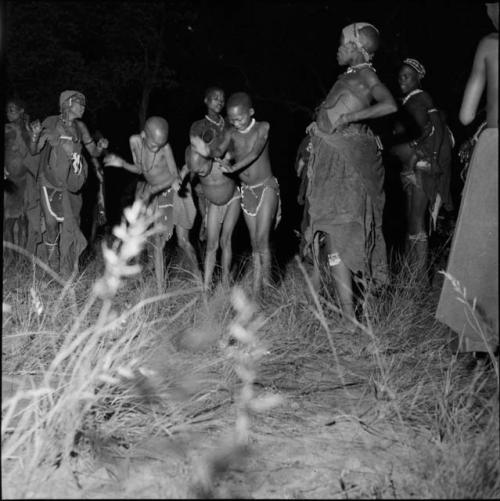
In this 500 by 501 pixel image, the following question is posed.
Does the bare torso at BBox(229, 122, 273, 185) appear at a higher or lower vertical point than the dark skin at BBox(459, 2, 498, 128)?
lower

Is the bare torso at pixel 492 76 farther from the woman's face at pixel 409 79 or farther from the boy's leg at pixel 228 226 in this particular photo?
the woman's face at pixel 409 79

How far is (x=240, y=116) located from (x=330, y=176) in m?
1.18

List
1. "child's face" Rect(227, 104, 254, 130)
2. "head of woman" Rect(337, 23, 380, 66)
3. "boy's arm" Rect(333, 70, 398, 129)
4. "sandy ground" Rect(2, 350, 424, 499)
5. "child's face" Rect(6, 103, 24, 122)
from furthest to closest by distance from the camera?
"child's face" Rect(6, 103, 24, 122) < "child's face" Rect(227, 104, 254, 130) < "head of woman" Rect(337, 23, 380, 66) < "boy's arm" Rect(333, 70, 398, 129) < "sandy ground" Rect(2, 350, 424, 499)

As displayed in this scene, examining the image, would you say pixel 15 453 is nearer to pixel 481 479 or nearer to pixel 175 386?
pixel 175 386

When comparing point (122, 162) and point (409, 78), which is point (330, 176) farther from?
point (409, 78)

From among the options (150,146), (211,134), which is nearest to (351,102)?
(211,134)

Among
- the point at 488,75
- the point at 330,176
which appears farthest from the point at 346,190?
the point at 488,75

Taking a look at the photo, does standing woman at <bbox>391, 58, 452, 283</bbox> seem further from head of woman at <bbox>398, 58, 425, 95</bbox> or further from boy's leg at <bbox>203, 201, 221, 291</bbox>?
boy's leg at <bbox>203, 201, 221, 291</bbox>

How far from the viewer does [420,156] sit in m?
7.21

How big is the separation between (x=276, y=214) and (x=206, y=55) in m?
11.8

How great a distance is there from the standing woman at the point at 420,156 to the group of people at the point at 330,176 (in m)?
0.01

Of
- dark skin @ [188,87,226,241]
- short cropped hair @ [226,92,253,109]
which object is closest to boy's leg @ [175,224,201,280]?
dark skin @ [188,87,226,241]

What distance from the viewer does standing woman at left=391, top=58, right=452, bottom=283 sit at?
7.16 m

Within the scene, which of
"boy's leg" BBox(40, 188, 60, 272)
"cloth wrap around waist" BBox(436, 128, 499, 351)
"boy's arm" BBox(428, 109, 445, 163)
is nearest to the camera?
"cloth wrap around waist" BBox(436, 128, 499, 351)
